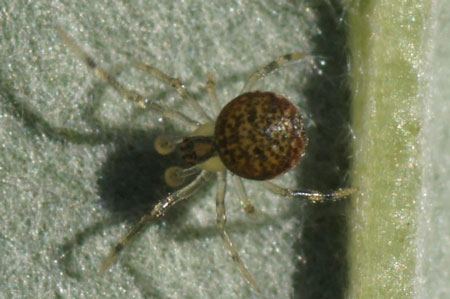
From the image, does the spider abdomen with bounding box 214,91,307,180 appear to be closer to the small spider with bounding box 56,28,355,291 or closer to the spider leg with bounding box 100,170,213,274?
the small spider with bounding box 56,28,355,291

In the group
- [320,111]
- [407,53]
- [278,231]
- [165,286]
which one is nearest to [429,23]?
[407,53]

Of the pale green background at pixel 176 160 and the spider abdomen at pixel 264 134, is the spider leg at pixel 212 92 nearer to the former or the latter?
the pale green background at pixel 176 160

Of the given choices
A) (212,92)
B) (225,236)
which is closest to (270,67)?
(212,92)

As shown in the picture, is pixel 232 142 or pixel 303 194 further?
pixel 303 194

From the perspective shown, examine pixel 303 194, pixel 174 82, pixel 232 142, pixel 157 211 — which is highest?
pixel 174 82

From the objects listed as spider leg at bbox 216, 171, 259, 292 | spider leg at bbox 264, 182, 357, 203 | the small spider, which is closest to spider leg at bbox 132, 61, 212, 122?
the small spider

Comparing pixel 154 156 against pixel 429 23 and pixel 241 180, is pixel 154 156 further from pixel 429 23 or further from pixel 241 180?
pixel 429 23

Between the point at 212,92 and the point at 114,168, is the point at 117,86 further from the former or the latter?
the point at 212,92
